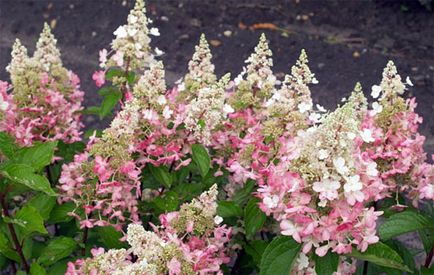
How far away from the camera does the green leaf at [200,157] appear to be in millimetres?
1889

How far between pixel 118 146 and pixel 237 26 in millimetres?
3442

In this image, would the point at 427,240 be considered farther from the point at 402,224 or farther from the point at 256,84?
the point at 256,84

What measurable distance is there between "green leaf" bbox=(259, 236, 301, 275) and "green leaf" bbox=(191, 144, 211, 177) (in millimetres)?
376

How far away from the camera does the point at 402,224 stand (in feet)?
5.54

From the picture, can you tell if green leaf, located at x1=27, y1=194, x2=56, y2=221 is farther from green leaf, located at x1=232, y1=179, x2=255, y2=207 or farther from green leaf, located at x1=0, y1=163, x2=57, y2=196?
green leaf, located at x1=232, y1=179, x2=255, y2=207

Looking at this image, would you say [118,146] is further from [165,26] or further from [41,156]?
[165,26]

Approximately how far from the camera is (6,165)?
1845 millimetres

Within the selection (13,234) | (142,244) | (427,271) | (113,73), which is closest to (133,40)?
(113,73)

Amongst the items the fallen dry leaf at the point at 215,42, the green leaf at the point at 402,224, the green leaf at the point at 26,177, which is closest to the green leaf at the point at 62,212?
the green leaf at the point at 26,177

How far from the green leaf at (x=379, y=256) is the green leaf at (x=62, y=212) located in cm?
78

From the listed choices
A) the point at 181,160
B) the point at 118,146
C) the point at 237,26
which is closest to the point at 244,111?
the point at 181,160

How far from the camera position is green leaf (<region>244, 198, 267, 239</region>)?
180cm

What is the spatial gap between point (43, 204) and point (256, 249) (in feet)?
1.94

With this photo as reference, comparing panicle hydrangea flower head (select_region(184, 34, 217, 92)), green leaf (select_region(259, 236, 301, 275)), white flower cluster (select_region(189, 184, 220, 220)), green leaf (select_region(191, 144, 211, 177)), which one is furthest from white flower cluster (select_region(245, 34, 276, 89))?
green leaf (select_region(259, 236, 301, 275))
